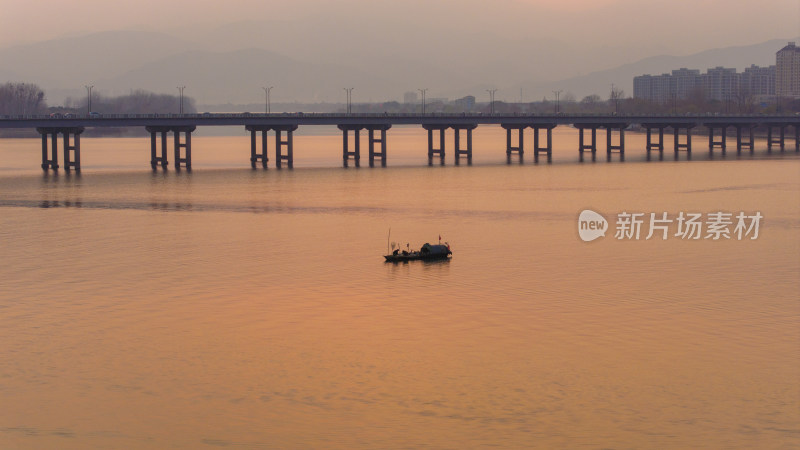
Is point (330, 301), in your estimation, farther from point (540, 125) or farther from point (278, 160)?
point (540, 125)

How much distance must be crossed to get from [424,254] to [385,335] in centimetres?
2050

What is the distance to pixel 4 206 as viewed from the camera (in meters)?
93.9

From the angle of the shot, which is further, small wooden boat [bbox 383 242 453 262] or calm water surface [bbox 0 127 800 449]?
small wooden boat [bbox 383 242 453 262]

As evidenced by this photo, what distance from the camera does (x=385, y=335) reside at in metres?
41.7

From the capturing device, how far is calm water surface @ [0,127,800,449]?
103 ft

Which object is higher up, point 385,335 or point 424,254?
point 424,254

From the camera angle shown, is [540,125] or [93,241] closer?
[93,241]

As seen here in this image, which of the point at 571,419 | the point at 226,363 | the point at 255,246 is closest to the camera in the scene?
Result: the point at 571,419

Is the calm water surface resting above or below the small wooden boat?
below

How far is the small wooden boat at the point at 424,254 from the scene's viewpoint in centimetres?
6122

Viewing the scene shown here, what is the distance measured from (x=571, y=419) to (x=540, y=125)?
537ft

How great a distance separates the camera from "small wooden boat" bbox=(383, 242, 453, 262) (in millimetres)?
61219

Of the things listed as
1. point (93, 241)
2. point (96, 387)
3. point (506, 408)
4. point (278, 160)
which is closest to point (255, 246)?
point (93, 241)

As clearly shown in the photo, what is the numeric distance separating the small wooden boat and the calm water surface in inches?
34.0
